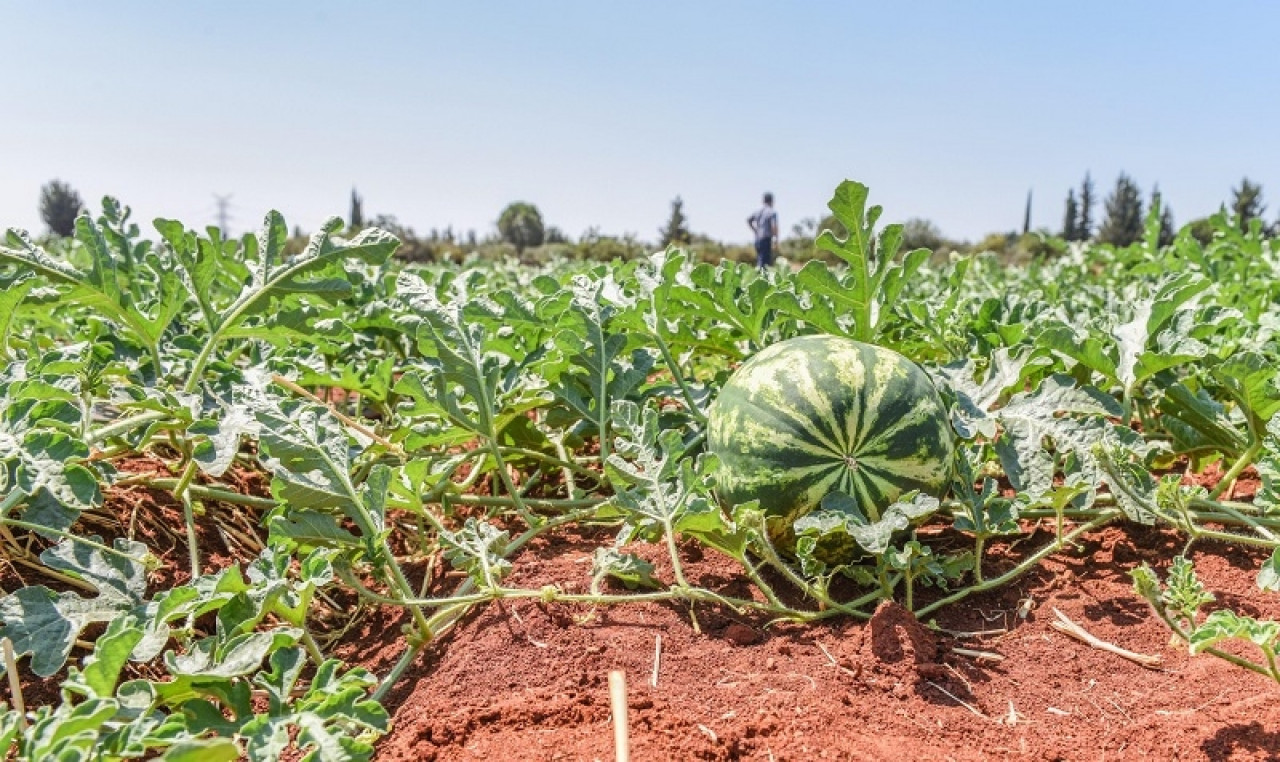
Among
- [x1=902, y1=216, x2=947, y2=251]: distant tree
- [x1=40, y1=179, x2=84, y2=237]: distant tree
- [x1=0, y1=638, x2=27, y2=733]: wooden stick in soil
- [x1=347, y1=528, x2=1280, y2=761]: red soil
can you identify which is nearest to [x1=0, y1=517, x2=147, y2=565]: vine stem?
[x1=0, y1=638, x2=27, y2=733]: wooden stick in soil

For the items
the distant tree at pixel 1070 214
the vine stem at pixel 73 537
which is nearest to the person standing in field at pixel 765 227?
the vine stem at pixel 73 537

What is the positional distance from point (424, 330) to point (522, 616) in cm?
80

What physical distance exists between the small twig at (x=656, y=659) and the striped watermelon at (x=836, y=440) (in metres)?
0.42

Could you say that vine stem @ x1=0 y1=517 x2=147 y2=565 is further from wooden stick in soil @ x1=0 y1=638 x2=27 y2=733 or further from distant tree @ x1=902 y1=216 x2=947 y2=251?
distant tree @ x1=902 y1=216 x2=947 y2=251

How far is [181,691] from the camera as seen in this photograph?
1.60 m

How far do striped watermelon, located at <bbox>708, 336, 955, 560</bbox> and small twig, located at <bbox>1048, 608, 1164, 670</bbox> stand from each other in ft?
1.22

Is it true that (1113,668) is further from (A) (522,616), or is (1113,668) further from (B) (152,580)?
(B) (152,580)

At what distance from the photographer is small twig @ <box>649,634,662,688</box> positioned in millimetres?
1897

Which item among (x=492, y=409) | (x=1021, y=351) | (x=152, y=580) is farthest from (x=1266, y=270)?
(x=152, y=580)

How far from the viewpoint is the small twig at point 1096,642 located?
6.53 ft

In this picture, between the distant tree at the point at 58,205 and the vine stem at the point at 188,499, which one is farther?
the distant tree at the point at 58,205

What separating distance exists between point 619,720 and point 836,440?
37.6 inches

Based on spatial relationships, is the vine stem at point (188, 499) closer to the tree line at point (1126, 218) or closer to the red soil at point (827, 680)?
the red soil at point (827, 680)

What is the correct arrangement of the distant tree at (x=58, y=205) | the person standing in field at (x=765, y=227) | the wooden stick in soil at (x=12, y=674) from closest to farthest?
the wooden stick in soil at (x=12, y=674) < the person standing in field at (x=765, y=227) < the distant tree at (x=58, y=205)
